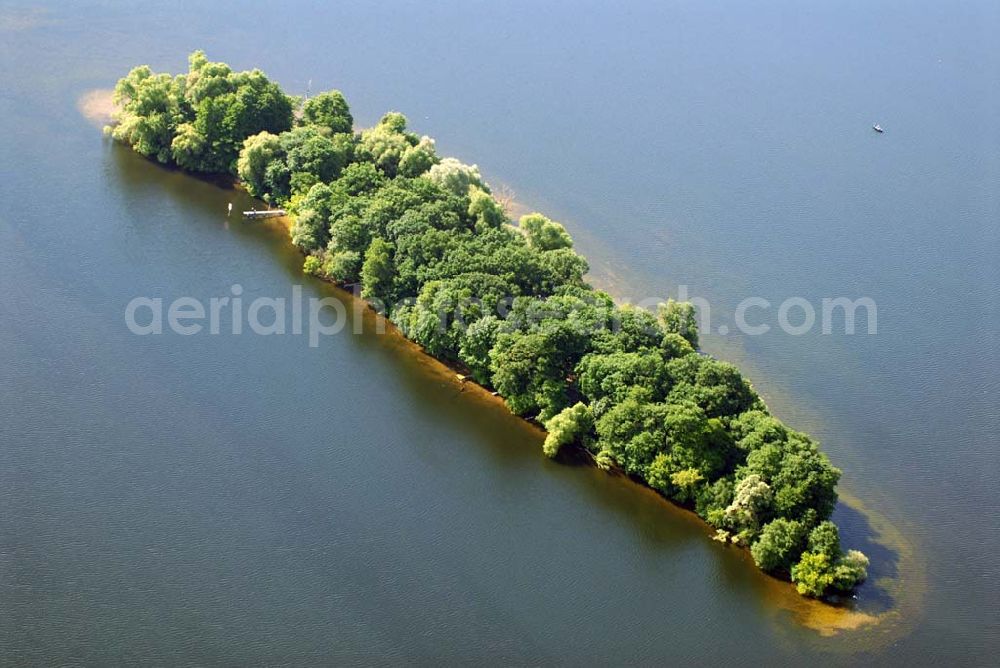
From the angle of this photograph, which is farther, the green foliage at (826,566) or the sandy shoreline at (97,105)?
the sandy shoreline at (97,105)

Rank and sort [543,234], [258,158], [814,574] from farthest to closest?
[258,158] < [543,234] < [814,574]

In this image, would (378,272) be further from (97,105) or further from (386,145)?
(97,105)

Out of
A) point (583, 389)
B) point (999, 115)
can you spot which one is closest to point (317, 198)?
point (583, 389)

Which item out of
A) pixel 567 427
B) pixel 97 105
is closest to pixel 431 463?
pixel 567 427

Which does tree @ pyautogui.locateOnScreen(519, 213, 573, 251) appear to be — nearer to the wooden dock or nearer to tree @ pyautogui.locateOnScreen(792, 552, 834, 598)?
the wooden dock

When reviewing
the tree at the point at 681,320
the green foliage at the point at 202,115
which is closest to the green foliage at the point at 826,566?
the tree at the point at 681,320

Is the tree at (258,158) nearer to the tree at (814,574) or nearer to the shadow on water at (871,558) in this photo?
the shadow on water at (871,558)
